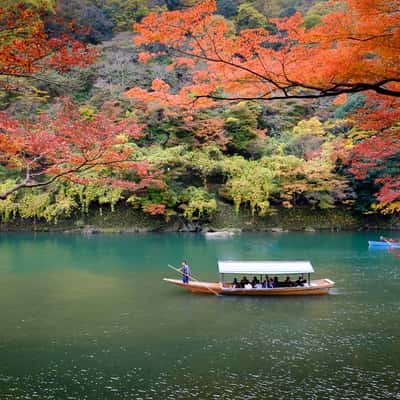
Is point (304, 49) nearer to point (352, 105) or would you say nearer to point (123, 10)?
point (352, 105)

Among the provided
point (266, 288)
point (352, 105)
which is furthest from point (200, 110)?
point (266, 288)

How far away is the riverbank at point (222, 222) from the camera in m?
33.2

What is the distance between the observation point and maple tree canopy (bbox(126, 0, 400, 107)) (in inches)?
247

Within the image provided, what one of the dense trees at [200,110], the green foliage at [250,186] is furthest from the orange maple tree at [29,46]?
the green foliage at [250,186]

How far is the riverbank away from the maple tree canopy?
26266 mm

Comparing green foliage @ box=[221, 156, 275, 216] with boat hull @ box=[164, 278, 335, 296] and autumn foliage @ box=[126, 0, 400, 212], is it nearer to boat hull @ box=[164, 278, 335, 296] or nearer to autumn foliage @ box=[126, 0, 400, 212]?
boat hull @ box=[164, 278, 335, 296]

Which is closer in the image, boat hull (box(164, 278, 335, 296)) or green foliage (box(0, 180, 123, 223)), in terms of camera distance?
boat hull (box(164, 278, 335, 296))

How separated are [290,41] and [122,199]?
27.9 meters

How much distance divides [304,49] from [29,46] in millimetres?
4459

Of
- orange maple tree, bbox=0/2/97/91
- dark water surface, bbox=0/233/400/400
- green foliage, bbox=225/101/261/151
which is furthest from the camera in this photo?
green foliage, bbox=225/101/261/151

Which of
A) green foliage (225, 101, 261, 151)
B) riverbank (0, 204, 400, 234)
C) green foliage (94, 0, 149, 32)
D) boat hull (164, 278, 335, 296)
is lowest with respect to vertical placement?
boat hull (164, 278, 335, 296)

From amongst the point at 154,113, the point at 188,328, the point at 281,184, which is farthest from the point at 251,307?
the point at 154,113

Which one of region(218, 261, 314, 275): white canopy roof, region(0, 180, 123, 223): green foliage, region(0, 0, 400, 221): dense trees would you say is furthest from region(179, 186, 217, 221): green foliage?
region(218, 261, 314, 275): white canopy roof

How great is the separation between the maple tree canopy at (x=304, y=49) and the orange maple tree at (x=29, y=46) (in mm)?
1193
